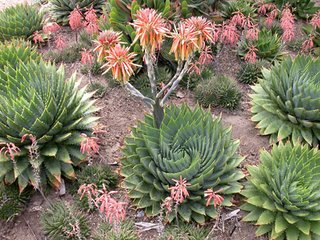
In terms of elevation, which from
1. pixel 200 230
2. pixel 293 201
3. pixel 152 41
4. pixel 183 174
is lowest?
pixel 200 230

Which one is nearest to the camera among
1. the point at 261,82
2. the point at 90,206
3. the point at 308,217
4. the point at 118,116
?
the point at 308,217

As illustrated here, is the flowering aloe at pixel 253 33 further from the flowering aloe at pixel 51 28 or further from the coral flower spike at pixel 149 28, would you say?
the flowering aloe at pixel 51 28

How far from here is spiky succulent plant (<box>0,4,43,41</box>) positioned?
752 cm

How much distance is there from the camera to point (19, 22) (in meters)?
7.56

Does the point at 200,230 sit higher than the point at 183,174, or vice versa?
the point at 183,174

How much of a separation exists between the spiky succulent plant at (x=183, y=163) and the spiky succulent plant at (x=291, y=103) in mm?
960

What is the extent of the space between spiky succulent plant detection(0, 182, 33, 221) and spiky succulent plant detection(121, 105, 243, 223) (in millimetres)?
1342

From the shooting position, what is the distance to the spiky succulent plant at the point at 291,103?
523 centimetres

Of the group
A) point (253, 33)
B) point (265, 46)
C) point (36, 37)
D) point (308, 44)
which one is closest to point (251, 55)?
point (253, 33)

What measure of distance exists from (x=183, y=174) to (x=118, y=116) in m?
2.16

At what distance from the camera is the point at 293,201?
4.32m

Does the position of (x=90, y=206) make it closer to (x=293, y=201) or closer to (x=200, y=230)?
(x=200, y=230)

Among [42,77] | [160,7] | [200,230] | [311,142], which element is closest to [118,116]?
[42,77]

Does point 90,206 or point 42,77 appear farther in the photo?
point 42,77
